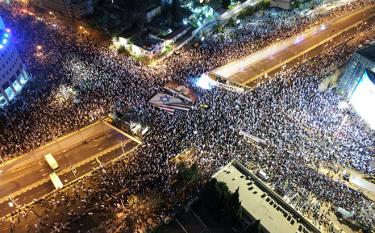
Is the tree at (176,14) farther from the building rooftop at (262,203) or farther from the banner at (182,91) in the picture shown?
the building rooftop at (262,203)

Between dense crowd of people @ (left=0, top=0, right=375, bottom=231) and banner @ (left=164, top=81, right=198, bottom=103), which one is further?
banner @ (left=164, top=81, right=198, bottom=103)

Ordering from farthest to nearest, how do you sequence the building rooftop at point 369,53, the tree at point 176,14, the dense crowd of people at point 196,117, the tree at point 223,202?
1. the tree at point 176,14
2. the building rooftop at point 369,53
3. the dense crowd of people at point 196,117
4. the tree at point 223,202

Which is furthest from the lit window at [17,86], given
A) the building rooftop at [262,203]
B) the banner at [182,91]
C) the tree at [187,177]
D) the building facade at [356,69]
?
the building facade at [356,69]

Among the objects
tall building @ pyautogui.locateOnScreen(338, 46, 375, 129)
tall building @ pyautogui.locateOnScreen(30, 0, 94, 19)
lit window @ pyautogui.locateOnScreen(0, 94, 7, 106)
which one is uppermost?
tall building @ pyautogui.locateOnScreen(30, 0, 94, 19)

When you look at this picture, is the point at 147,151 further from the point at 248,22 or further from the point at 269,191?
the point at 248,22

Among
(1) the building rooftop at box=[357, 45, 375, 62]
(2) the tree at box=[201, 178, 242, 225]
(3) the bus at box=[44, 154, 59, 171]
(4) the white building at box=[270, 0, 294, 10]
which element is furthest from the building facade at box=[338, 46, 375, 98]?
(3) the bus at box=[44, 154, 59, 171]

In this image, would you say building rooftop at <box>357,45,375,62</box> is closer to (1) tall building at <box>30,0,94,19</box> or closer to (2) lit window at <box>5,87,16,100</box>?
(2) lit window at <box>5,87,16,100</box>

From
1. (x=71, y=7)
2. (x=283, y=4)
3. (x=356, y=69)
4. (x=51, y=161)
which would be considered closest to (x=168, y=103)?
(x=51, y=161)
